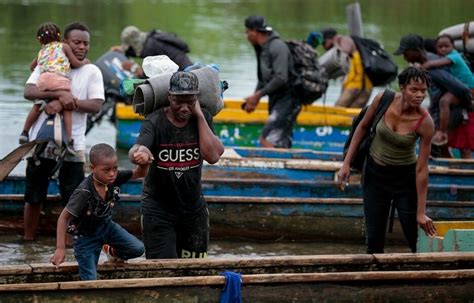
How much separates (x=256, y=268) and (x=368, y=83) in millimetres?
8399

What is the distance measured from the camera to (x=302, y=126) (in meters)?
14.6

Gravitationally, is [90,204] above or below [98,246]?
above

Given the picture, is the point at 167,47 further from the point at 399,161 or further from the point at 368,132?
the point at 399,161

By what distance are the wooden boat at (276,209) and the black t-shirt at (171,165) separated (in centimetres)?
292

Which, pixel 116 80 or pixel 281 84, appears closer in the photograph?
pixel 281 84

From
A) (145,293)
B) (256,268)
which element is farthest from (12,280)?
(256,268)

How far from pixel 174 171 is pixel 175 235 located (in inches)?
16.6

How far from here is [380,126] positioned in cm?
814

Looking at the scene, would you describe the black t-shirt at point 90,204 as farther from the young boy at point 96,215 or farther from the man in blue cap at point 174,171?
the man in blue cap at point 174,171

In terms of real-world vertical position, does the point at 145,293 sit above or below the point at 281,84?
below

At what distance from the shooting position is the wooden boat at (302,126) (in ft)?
47.6

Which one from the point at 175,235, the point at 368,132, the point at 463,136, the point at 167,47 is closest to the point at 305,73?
the point at 167,47

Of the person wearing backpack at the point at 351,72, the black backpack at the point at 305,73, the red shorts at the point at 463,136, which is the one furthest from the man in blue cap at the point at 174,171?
the person wearing backpack at the point at 351,72

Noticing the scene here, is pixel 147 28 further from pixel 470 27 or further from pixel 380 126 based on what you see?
pixel 380 126
